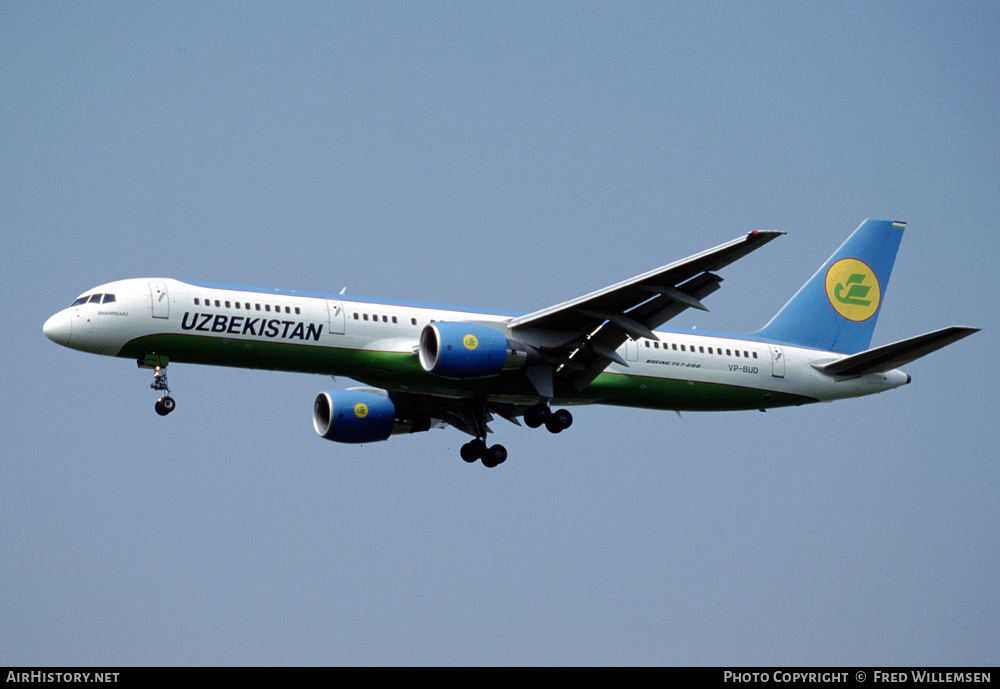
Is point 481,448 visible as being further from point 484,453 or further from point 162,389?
point 162,389

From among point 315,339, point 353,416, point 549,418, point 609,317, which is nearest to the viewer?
point 315,339

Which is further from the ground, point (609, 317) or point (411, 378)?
point (609, 317)

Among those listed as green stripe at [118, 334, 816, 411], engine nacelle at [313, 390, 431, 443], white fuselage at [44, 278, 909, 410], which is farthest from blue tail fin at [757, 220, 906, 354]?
engine nacelle at [313, 390, 431, 443]

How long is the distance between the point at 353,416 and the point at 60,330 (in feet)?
32.3

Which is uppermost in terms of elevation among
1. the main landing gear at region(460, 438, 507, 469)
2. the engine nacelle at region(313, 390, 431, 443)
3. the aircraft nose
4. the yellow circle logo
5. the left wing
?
the yellow circle logo

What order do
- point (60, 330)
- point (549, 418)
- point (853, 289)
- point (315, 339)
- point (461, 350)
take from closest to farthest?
point (60, 330), point (461, 350), point (315, 339), point (549, 418), point (853, 289)

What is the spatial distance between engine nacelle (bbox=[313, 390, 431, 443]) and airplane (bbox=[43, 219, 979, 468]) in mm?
45

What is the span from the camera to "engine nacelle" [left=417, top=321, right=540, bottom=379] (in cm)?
3831

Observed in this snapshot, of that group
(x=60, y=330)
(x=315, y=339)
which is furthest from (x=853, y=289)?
(x=60, y=330)

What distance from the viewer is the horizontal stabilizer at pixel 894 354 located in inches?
1564

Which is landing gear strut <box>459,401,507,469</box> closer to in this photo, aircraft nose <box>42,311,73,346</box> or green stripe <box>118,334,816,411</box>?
green stripe <box>118,334,816,411</box>

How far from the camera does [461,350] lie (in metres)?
38.4

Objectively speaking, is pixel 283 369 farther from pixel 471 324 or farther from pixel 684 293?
pixel 684 293
